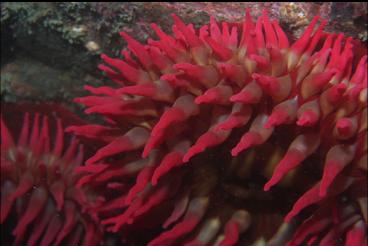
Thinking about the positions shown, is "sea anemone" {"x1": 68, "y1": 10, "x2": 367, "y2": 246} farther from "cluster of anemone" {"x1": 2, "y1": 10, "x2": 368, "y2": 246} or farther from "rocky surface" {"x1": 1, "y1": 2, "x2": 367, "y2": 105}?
"rocky surface" {"x1": 1, "y1": 2, "x2": 367, "y2": 105}

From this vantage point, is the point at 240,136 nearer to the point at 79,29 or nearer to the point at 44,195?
the point at 44,195

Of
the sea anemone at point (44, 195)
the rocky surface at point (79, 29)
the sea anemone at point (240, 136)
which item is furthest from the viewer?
the rocky surface at point (79, 29)

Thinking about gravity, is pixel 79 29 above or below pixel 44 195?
above

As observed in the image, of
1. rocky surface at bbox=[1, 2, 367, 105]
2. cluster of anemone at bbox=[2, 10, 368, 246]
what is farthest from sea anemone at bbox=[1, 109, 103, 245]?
rocky surface at bbox=[1, 2, 367, 105]

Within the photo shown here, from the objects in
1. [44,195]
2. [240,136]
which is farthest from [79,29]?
[240,136]

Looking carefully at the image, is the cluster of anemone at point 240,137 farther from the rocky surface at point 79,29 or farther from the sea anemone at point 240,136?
the rocky surface at point 79,29

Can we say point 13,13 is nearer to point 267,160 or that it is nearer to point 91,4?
point 91,4

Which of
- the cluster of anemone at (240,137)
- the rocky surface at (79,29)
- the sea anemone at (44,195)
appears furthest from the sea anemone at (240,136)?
the rocky surface at (79,29)
